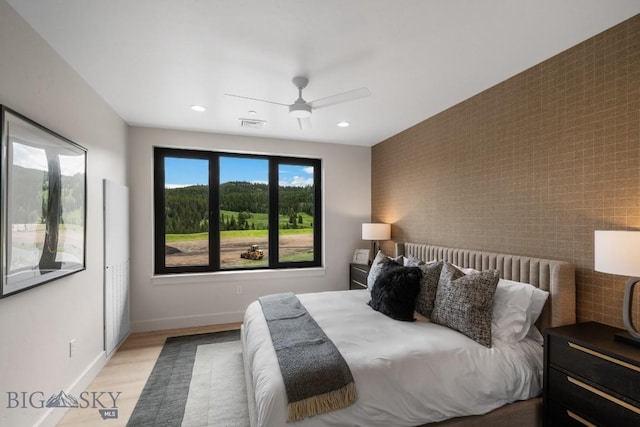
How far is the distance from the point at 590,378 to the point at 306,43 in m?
2.62

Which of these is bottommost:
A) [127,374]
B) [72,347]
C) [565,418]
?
[127,374]

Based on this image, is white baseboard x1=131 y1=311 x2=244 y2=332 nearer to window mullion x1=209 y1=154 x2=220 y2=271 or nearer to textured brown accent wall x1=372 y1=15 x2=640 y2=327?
window mullion x1=209 y1=154 x2=220 y2=271

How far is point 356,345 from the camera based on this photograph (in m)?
1.92

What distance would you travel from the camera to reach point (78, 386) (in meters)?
2.39

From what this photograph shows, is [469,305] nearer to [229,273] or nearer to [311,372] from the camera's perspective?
[311,372]

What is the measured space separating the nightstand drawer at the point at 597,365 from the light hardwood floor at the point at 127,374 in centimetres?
290

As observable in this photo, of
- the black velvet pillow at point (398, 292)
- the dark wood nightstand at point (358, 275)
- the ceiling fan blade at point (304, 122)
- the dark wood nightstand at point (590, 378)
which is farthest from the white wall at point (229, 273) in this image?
the dark wood nightstand at point (590, 378)

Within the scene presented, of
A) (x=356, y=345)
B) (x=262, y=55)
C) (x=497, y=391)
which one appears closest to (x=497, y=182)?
(x=497, y=391)

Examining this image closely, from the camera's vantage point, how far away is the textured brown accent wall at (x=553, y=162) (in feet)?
6.06

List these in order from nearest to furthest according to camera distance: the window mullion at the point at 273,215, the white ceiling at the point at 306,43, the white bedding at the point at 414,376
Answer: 1. the white bedding at the point at 414,376
2. the white ceiling at the point at 306,43
3. the window mullion at the point at 273,215

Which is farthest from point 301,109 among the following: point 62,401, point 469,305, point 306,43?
point 62,401

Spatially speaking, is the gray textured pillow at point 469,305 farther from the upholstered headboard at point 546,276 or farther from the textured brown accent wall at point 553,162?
the textured brown accent wall at point 553,162

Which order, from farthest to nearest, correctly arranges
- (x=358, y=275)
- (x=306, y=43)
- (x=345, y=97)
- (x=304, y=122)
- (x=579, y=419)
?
(x=358, y=275) → (x=304, y=122) → (x=345, y=97) → (x=306, y=43) → (x=579, y=419)

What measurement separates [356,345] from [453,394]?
23.7 inches
